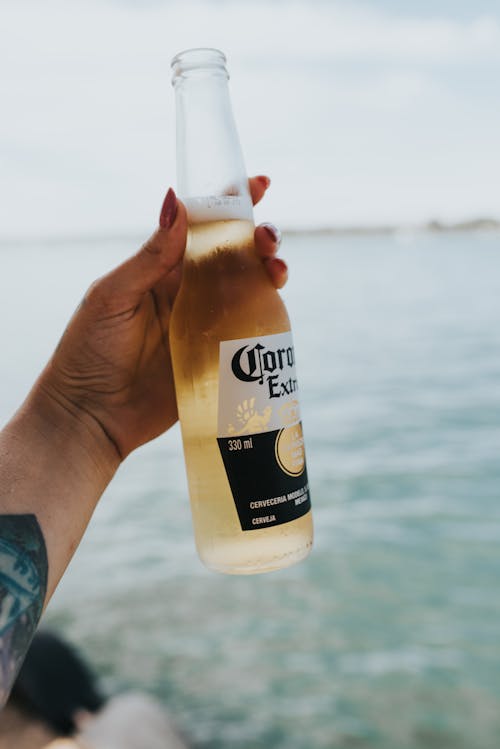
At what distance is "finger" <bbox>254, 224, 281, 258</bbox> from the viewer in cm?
141

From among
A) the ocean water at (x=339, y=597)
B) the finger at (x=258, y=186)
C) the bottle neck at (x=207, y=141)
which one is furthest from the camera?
the ocean water at (x=339, y=597)

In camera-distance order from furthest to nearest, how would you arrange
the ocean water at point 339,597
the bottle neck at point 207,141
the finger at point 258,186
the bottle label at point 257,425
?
the ocean water at point 339,597
the finger at point 258,186
the bottle neck at point 207,141
the bottle label at point 257,425

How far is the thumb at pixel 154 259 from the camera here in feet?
4.44

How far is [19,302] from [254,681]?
63.6ft

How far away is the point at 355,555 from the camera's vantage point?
6.98m

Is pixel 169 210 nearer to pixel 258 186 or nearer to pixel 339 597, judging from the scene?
pixel 258 186

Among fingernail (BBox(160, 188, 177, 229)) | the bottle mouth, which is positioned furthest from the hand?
the bottle mouth

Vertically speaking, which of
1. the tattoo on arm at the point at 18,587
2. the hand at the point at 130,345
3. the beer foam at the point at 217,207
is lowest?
the tattoo on arm at the point at 18,587

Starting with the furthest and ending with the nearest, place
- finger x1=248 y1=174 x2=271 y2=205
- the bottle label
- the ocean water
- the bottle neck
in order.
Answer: the ocean water, finger x1=248 y1=174 x2=271 y2=205, the bottle neck, the bottle label

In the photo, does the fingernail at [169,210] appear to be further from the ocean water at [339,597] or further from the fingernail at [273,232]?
the ocean water at [339,597]

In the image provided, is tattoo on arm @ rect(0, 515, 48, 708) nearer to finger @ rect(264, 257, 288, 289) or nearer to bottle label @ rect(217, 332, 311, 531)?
bottle label @ rect(217, 332, 311, 531)

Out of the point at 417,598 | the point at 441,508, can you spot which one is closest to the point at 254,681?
the point at 417,598

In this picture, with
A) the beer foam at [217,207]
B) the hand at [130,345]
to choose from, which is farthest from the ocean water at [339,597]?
the beer foam at [217,207]

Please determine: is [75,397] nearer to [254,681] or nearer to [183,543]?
[254,681]
